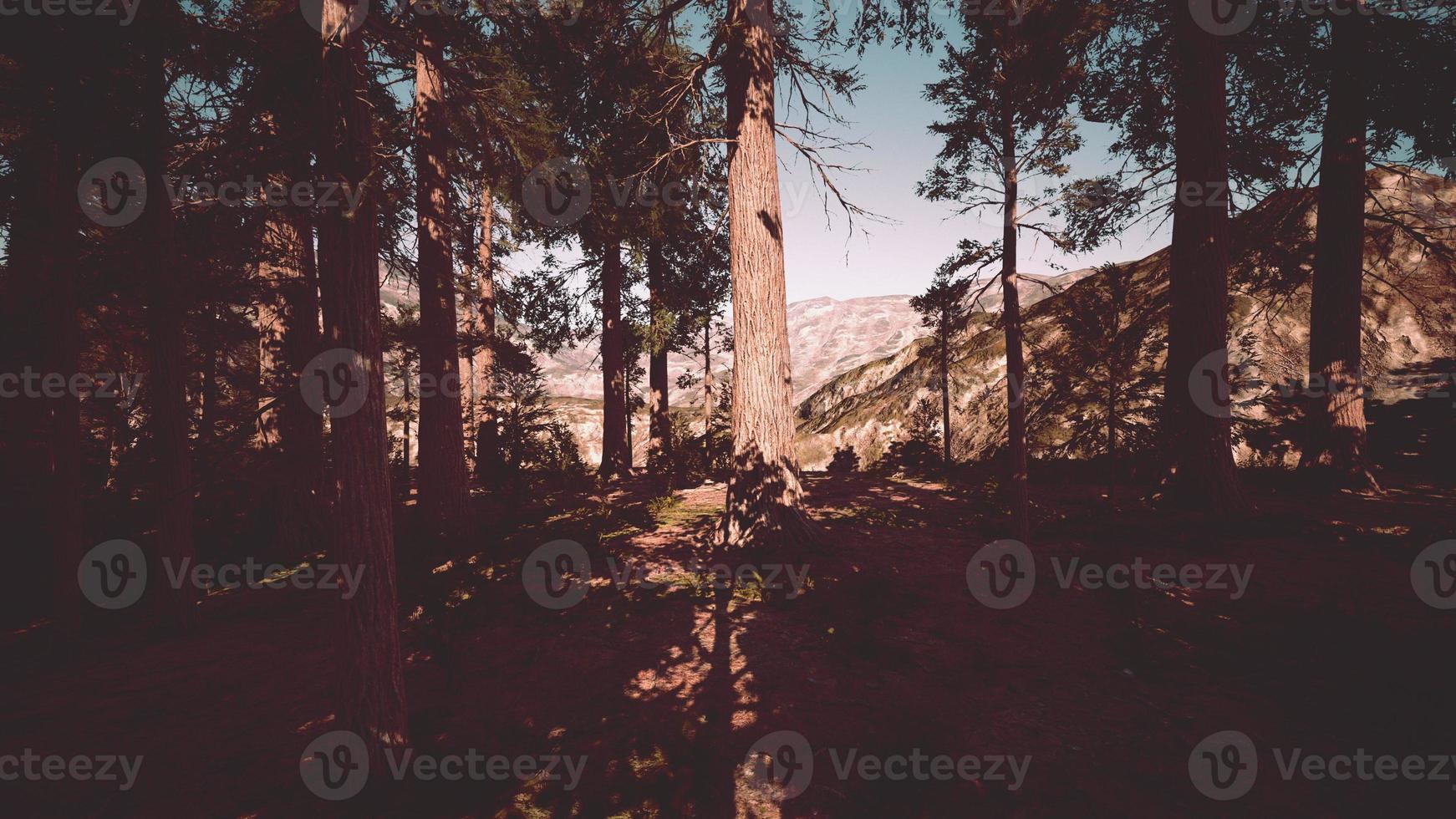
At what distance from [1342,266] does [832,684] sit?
12168 mm

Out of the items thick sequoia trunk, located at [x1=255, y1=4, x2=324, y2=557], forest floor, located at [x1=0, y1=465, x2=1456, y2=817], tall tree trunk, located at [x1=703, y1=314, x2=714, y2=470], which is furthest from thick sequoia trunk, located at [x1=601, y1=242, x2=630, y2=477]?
forest floor, located at [x1=0, y1=465, x2=1456, y2=817]

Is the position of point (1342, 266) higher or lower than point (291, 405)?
higher

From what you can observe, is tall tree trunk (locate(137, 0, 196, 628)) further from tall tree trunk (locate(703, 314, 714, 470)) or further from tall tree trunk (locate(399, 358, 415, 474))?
tall tree trunk (locate(703, 314, 714, 470))

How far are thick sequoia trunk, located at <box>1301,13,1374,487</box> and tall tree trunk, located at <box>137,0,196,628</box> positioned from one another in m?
17.6

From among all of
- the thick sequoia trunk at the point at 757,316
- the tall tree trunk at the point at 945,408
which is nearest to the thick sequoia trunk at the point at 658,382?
the thick sequoia trunk at the point at 757,316

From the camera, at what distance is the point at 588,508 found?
9.50 metres

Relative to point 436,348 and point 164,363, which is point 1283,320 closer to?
point 436,348

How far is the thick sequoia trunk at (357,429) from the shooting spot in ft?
11.0

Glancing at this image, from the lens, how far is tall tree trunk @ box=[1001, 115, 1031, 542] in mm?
6547

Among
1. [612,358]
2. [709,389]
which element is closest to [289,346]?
[612,358]

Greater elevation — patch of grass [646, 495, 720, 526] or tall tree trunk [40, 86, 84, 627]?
tall tree trunk [40, 86, 84, 627]

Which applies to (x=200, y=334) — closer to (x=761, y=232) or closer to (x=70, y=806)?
(x=70, y=806)

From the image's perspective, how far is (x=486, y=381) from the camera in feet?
44.4

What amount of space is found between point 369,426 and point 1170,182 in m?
13.0
